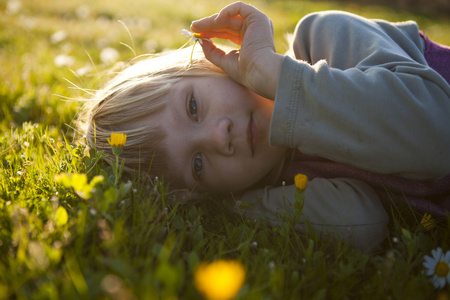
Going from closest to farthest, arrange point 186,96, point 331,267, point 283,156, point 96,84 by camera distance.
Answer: point 331,267 → point 186,96 → point 283,156 → point 96,84

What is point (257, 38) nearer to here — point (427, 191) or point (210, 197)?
point (210, 197)

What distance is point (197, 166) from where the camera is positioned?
2096 mm

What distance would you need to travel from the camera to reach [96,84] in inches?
127

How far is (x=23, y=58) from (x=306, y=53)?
311cm

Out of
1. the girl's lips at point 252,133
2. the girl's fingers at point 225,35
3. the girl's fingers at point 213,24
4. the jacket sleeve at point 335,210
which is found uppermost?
the girl's fingers at point 213,24

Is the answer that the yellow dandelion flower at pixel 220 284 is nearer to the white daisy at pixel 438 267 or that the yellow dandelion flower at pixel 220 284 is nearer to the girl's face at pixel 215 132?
the white daisy at pixel 438 267

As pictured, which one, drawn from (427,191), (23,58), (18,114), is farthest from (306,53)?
(23,58)

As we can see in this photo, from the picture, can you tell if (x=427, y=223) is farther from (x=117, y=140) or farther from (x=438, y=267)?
(x=117, y=140)

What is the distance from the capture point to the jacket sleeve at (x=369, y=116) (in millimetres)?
1633

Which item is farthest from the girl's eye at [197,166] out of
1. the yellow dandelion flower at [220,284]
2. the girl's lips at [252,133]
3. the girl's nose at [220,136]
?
the yellow dandelion flower at [220,284]

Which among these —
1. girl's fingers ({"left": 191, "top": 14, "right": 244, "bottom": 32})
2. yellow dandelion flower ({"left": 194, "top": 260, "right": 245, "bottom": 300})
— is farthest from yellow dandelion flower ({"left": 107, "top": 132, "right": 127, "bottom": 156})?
girl's fingers ({"left": 191, "top": 14, "right": 244, "bottom": 32})

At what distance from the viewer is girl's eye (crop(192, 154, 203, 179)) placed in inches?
A: 81.1

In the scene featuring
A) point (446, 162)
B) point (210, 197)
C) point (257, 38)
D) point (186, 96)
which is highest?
point (257, 38)

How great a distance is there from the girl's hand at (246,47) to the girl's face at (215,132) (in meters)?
0.12
